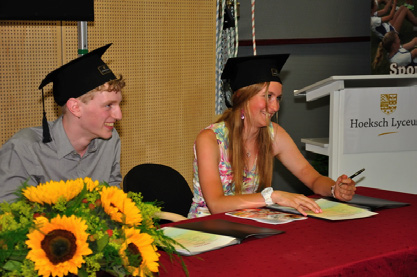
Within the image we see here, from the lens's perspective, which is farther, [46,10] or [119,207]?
[46,10]

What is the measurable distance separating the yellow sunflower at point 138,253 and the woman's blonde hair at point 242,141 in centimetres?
159

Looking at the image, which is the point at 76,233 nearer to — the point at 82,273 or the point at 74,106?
the point at 82,273

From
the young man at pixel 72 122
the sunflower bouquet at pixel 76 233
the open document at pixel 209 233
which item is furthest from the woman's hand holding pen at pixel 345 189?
the sunflower bouquet at pixel 76 233

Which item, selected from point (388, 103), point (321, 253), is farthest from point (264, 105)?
point (388, 103)

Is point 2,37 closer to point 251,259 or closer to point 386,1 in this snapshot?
point 251,259

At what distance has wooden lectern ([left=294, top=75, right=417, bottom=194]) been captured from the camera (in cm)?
437

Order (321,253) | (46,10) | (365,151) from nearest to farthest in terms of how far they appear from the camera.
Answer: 1. (321,253)
2. (46,10)
3. (365,151)

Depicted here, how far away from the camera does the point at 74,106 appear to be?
2.72 metres

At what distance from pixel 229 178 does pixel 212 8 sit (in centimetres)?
208

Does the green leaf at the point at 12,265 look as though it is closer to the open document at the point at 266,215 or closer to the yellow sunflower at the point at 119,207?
the yellow sunflower at the point at 119,207

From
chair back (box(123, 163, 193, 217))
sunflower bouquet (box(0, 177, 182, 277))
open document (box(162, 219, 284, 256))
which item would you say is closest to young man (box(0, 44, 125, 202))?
chair back (box(123, 163, 193, 217))

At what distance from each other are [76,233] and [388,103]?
359 centimetres

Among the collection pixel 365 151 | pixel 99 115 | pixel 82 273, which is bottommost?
pixel 365 151

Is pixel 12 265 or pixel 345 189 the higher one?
pixel 12 265
